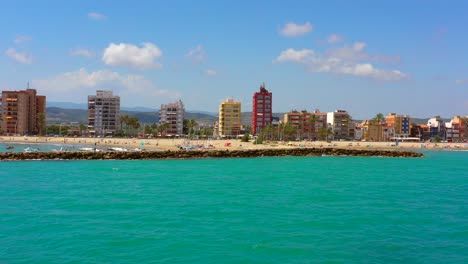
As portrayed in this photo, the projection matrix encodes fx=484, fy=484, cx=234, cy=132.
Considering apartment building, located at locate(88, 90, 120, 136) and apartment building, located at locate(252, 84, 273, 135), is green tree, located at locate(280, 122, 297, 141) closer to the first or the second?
apartment building, located at locate(252, 84, 273, 135)

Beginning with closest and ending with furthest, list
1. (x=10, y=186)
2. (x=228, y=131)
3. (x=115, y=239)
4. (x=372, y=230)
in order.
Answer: (x=115, y=239)
(x=372, y=230)
(x=10, y=186)
(x=228, y=131)

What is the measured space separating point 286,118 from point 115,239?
140m

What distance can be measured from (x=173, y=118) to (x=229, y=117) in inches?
759

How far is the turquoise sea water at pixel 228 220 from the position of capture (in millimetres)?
19766

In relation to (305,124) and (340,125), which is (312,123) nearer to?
(305,124)

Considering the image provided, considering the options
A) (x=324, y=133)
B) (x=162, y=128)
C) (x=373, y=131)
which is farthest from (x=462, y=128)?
(x=162, y=128)

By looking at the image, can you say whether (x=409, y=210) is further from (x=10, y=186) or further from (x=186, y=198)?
(x=10, y=186)

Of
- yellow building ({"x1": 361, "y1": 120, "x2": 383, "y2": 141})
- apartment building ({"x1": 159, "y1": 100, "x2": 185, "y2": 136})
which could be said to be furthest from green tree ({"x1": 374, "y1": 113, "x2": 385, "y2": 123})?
apartment building ({"x1": 159, "y1": 100, "x2": 185, "y2": 136})

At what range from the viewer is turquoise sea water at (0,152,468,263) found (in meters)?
19.8

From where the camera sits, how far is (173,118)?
527 feet

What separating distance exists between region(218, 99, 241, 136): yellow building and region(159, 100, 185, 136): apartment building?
48.8ft

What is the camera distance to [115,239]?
2152 cm

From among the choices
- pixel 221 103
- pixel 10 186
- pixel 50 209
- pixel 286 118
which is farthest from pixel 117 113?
pixel 50 209

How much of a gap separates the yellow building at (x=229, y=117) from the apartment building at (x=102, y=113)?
34593 mm
